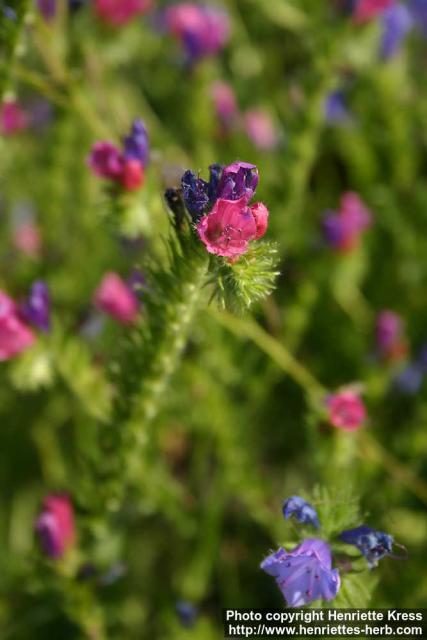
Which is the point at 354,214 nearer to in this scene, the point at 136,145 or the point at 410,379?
the point at 410,379

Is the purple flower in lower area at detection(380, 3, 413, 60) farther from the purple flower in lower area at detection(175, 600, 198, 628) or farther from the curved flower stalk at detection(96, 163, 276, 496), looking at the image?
the purple flower in lower area at detection(175, 600, 198, 628)

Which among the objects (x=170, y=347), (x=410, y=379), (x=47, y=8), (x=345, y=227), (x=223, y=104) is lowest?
(x=170, y=347)

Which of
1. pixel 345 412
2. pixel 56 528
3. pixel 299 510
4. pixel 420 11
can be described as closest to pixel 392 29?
pixel 420 11

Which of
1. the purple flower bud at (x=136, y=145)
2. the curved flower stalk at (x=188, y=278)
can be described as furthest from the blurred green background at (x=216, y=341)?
the curved flower stalk at (x=188, y=278)

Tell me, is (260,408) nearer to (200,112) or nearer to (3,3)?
(200,112)

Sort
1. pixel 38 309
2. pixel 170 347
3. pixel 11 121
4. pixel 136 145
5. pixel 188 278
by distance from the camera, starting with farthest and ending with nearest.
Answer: pixel 11 121 → pixel 38 309 → pixel 136 145 → pixel 170 347 → pixel 188 278

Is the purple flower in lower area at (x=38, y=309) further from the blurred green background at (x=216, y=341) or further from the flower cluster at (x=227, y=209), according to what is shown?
the flower cluster at (x=227, y=209)
